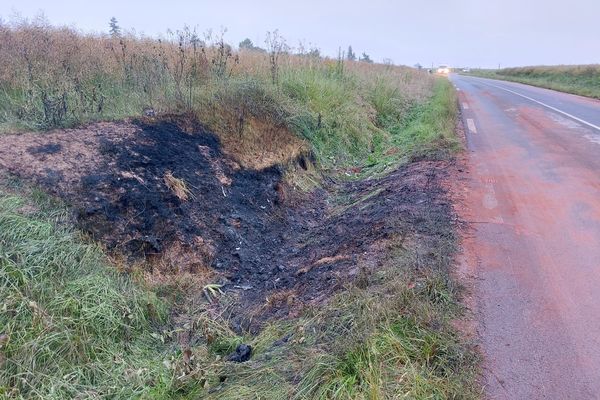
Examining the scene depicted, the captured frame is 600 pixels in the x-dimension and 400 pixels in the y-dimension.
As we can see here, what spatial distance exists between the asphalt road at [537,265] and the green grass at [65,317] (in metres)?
2.28

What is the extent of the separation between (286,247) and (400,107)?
915 centimetres

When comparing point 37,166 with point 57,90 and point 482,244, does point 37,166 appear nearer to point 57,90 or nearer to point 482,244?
point 57,90

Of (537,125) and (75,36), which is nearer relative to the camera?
(75,36)

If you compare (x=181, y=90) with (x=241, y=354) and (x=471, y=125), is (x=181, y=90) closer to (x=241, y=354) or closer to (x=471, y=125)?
(x=241, y=354)

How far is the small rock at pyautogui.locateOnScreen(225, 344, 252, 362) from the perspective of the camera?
3291mm

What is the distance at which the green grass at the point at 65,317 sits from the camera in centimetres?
287

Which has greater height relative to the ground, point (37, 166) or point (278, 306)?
point (37, 166)

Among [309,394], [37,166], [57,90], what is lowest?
[309,394]

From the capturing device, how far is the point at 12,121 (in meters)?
5.51

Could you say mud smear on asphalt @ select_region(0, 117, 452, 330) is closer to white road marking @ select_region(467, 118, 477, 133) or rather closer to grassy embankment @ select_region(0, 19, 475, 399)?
grassy embankment @ select_region(0, 19, 475, 399)

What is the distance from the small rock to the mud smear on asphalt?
487 mm

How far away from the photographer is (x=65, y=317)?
3229 mm

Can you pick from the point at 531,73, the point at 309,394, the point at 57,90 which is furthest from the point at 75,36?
the point at 531,73

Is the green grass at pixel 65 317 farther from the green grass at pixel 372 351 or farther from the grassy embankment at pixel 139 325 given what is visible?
the green grass at pixel 372 351
